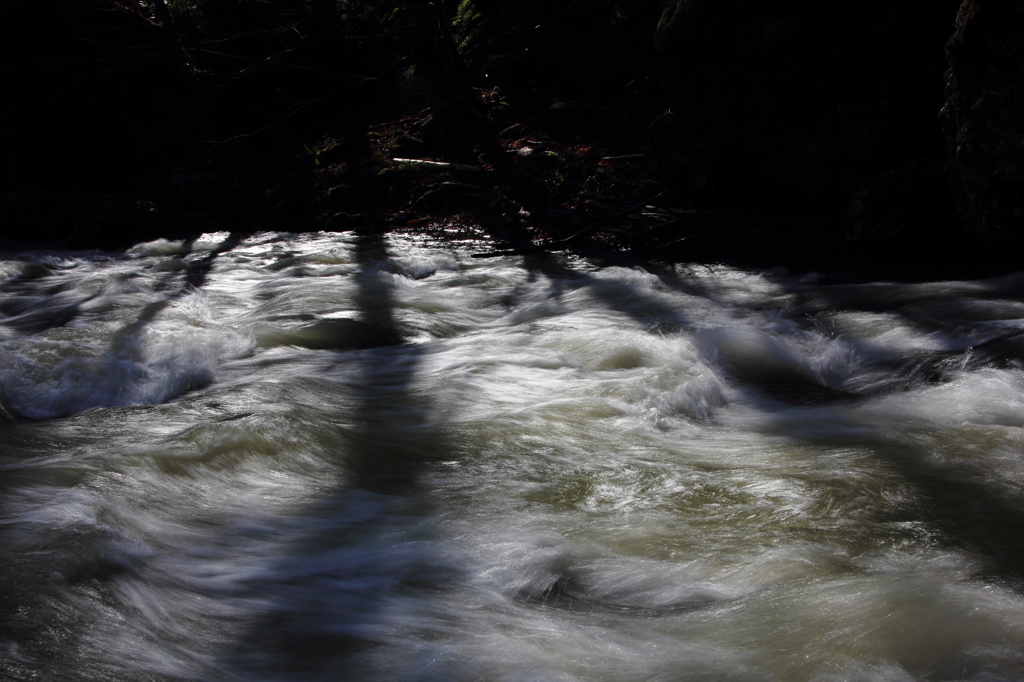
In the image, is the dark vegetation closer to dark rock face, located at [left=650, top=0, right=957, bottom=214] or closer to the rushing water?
dark rock face, located at [left=650, top=0, right=957, bottom=214]

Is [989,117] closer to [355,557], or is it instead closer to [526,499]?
[526,499]

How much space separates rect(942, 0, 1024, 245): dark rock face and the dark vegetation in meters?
0.02

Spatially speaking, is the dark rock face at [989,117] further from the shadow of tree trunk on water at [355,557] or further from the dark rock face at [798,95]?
the shadow of tree trunk on water at [355,557]

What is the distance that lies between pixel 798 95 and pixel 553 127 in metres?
5.47

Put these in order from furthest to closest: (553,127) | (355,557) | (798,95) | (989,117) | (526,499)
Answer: (553,127), (798,95), (989,117), (526,499), (355,557)

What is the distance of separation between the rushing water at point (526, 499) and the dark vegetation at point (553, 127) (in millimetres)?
2054

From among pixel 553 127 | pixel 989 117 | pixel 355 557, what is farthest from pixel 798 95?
pixel 355 557

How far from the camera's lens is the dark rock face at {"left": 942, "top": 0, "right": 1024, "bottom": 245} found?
6758 mm

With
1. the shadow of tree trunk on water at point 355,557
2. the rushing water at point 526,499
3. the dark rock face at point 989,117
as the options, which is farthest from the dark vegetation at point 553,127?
the shadow of tree trunk on water at point 355,557

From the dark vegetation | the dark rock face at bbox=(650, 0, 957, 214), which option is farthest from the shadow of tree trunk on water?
the dark rock face at bbox=(650, 0, 957, 214)

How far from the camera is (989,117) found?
6922mm

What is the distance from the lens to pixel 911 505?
3.08 metres

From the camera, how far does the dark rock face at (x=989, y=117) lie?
676cm

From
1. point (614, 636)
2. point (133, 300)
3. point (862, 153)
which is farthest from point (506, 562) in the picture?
point (862, 153)
